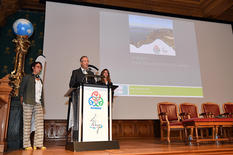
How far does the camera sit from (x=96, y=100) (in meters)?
2.40

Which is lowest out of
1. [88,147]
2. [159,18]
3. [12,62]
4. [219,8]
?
[88,147]

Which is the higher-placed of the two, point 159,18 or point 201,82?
point 159,18

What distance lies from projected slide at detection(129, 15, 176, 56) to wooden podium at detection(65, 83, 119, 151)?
2679 mm

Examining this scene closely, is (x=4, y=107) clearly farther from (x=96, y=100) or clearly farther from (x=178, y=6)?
(x=178, y=6)

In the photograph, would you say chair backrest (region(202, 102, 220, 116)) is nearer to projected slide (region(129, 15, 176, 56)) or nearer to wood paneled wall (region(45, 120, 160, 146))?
wood paneled wall (region(45, 120, 160, 146))

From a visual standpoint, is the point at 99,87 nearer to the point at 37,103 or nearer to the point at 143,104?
the point at 37,103

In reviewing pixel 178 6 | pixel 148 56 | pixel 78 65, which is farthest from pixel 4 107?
pixel 178 6

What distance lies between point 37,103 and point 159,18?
12.3 feet

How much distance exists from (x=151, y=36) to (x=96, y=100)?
3.18m

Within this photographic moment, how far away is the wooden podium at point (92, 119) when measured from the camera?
2.25 meters

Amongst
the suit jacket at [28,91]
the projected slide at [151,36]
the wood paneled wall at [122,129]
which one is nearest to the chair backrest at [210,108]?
the wood paneled wall at [122,129]

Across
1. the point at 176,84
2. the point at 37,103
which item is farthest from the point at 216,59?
the point at 37,103

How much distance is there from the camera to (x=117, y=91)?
463 cm

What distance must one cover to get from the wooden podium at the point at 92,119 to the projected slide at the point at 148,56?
2.18m
